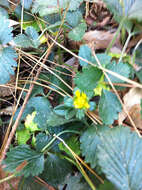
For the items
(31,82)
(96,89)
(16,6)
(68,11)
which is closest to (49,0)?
(68,11)

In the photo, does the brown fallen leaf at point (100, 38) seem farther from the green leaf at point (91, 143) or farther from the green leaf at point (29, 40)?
the green leaf at point (91, 143)

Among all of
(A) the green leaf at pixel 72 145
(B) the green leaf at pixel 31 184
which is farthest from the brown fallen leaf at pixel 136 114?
(B) the green leaf at pixel 31 184

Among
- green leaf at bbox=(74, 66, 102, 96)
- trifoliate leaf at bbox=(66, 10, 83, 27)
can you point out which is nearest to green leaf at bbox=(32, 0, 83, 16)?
trifoliate leaf at bbox=(66, 10, 83, 27)

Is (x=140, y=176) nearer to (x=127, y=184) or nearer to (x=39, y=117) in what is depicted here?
(x=127, y=184)

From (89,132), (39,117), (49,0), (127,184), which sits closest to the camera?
(127,184)

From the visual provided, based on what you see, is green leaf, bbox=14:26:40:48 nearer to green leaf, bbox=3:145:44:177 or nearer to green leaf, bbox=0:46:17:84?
green leaf, bbox=0:46:17:84

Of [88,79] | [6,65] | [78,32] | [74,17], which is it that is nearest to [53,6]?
[74,17]
